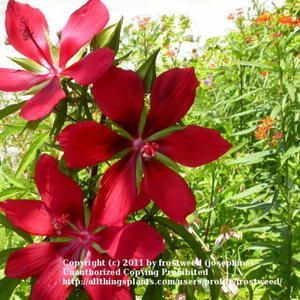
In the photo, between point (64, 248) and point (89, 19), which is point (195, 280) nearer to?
point (64, 248)

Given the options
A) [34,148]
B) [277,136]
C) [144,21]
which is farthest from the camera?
[144,21]

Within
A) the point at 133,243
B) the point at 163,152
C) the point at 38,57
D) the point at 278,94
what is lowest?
the point at 133,243

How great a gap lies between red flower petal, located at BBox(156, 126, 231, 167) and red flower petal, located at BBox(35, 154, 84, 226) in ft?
0.55

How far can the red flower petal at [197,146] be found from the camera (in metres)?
0.90

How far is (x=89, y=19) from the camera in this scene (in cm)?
94

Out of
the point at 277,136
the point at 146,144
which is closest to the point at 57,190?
the point at 146,144

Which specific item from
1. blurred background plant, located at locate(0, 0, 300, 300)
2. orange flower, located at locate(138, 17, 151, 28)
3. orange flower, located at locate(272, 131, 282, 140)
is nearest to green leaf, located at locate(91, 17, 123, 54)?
blurred background plant, located at locate(0, 0, 300, 300)

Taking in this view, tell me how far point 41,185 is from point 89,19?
0.27 m

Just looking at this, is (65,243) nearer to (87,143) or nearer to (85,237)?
(85,237)

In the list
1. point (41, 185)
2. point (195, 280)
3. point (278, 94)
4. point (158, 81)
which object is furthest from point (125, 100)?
point (278, 94)

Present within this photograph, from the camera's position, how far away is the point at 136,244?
2.87 ft

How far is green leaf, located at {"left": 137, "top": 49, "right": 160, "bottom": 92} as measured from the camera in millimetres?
890

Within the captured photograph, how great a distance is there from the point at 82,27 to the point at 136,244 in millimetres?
350

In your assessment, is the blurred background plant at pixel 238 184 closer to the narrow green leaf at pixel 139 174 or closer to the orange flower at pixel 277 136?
the orange flower at pixel 277 136
